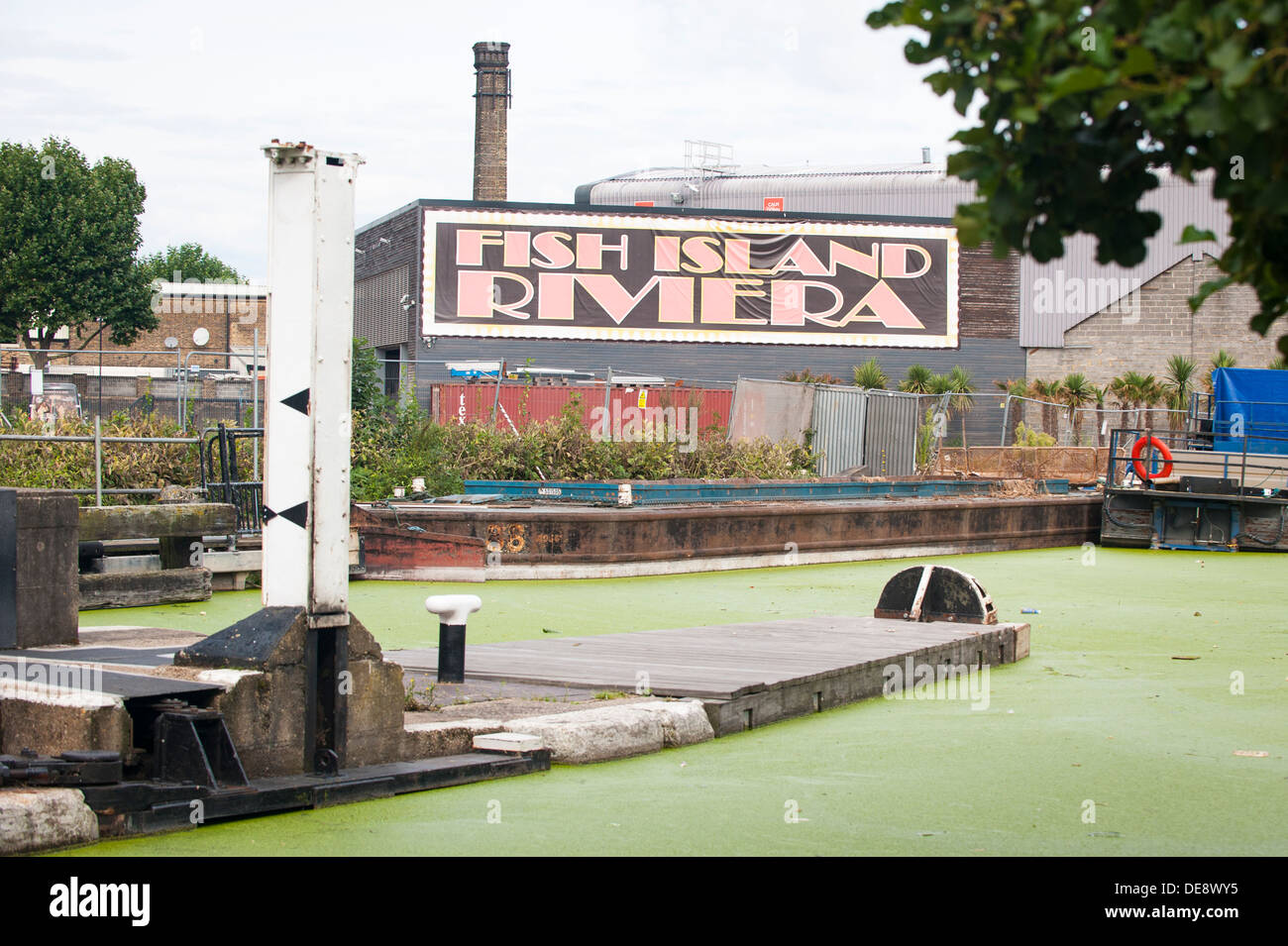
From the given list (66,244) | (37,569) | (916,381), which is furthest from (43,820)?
(66,244)

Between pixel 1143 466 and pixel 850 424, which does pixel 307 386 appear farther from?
pixel 1143 466

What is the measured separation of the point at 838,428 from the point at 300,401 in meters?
19.0

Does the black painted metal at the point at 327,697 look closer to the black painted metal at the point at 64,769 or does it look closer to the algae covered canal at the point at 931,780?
the algae covered canal at the point at 931,780

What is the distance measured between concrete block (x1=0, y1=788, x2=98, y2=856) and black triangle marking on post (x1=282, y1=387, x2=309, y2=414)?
178 cm

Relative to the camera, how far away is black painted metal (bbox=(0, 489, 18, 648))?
719cm

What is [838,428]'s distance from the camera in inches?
949

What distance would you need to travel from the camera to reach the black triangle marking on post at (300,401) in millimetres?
5805

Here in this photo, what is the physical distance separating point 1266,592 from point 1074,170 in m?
15.4

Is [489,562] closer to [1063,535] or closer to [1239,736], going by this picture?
[1239,736]

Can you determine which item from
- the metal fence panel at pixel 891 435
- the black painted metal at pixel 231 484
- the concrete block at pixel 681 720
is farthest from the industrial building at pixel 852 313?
the concrete block at pixel 681 720

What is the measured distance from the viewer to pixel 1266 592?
54.1 ft

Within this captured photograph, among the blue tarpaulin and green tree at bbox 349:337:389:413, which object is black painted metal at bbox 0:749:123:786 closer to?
green tree at bbox 349:337:389:413
